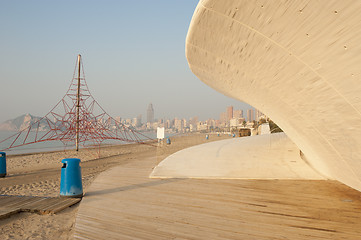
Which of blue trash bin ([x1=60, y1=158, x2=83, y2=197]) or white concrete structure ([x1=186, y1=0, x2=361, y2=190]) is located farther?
blue trash bin ([x1=60, y1=158, x2=83, y2=197])

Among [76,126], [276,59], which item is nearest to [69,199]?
[276,59]

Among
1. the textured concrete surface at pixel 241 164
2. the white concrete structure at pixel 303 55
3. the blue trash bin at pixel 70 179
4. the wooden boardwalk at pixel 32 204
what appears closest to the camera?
the white concrete structure at pixel 303 55

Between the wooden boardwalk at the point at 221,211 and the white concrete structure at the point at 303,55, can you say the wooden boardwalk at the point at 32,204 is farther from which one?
the white concrete structure at the point at 303,55

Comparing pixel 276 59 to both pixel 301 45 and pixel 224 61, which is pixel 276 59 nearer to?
pixel 301 45

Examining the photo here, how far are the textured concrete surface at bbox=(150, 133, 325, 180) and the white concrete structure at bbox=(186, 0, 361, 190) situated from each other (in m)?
2.42

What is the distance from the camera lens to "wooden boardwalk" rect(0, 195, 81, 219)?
14.0ft

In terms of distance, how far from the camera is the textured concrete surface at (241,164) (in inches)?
267

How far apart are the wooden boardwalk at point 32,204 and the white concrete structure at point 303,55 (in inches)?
158

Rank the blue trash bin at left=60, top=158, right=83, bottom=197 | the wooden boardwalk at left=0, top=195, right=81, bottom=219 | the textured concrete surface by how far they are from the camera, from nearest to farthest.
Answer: the wooden boardwalk at left=0, top=195, right=81, bottom=219, the blue trash bin at left=60, top=158, right=83, bottom=197, the textured concrete surface

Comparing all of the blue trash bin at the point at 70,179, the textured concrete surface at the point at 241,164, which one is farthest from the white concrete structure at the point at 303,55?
the blue trash bin at the point at 70,179

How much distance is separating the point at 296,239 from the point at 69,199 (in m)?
4.45

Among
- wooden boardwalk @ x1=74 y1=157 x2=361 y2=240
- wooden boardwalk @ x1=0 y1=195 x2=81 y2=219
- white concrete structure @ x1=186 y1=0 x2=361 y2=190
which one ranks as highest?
white concrete structure @ x1=186 y1=0 x2=361 y2=190

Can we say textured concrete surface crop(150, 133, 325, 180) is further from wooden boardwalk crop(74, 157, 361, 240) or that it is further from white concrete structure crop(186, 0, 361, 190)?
white concrete structure crop(186, 0, 361, 190)

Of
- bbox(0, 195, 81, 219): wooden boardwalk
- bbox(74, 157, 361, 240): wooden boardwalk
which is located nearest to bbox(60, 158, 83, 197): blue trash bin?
bbox(0, 195, 81, 219): wooden boardwalk
